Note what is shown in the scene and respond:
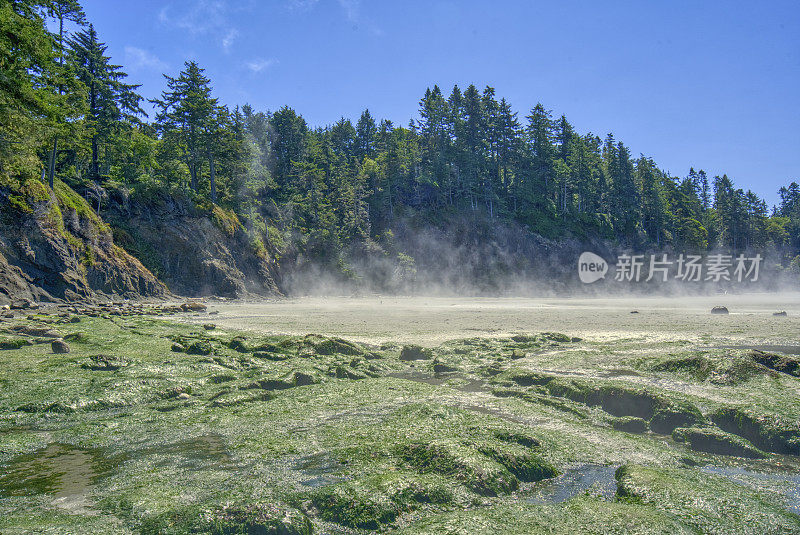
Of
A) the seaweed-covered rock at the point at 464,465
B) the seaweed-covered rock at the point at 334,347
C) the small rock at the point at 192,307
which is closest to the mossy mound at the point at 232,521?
the seaweed-covered rock at the point at 464,465

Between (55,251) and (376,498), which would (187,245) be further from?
(376,498)

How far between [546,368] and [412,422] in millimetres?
5162

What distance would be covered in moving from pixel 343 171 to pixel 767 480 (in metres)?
60.9

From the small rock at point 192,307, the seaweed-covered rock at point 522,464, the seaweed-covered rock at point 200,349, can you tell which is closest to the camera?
the seaweed-covered rock at point 522,464

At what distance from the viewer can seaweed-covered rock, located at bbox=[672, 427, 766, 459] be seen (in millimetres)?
4875

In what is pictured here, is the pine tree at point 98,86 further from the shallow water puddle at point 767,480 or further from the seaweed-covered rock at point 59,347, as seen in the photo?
the shallow water puddle at point 767,480

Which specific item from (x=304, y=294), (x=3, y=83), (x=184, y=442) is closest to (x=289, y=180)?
(x=304, y=294)

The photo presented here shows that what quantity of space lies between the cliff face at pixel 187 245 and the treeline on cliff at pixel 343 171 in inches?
41.6

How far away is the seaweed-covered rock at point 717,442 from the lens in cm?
488

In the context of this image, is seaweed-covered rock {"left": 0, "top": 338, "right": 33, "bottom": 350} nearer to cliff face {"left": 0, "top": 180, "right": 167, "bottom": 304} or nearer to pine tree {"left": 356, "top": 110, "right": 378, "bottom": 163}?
cliff face {"left": 0, "top": 180, "right": 167, "bottom": 304}

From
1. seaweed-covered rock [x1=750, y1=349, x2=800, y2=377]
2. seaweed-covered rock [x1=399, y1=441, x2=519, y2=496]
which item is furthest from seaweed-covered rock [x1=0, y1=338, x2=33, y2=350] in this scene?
seaweed-covered rock [x1=750, y1=349, x2=800, y2=377]

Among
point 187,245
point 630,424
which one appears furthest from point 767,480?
point 187,245

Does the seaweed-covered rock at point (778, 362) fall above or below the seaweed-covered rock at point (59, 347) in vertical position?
above

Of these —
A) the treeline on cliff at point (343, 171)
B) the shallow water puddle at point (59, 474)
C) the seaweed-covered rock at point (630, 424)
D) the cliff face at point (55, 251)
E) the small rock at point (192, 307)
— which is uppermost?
the treeline on cliff at point (343, 171)
